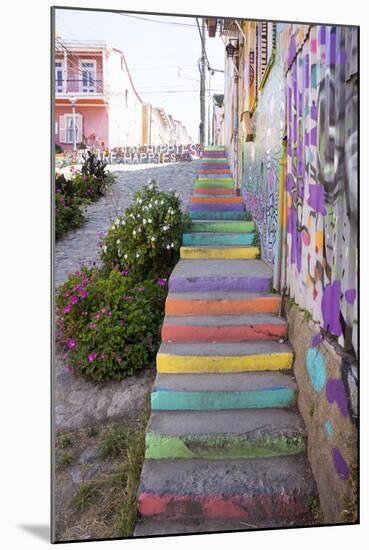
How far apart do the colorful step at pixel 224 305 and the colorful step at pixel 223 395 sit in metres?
0.65

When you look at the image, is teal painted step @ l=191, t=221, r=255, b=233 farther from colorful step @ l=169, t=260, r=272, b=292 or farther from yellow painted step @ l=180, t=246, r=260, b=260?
colorful step @ l=169, t=260, r=272, b=292

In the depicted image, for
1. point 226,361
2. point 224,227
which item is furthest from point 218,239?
point 226,361

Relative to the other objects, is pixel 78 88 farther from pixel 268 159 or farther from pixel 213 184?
pixel 213 184

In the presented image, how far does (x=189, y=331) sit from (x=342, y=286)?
129 cm

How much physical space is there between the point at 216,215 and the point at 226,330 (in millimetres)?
2350

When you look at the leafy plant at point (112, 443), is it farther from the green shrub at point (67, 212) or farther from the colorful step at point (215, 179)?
the colorful step at point (215, 179)

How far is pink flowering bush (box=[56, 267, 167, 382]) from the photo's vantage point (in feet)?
9.99

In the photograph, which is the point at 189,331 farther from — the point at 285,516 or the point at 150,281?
the point at 285,516

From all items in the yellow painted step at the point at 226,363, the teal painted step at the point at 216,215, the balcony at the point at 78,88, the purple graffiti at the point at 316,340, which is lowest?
the yellow painted step at the point at 226,363

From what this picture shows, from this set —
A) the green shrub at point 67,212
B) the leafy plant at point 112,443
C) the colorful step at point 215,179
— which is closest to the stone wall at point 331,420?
the leafy plant at point 112,443

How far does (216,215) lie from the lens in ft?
16.8

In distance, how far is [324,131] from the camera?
2.13 meters

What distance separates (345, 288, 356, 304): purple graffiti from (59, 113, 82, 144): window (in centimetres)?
157

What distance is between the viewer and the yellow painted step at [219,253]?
4188 mm
